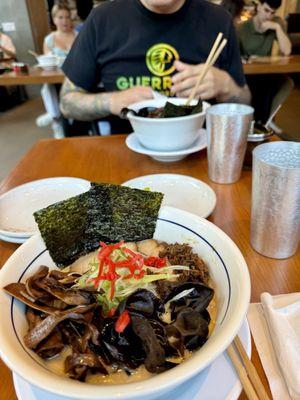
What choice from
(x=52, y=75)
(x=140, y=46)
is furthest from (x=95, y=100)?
(x=52, y=75)

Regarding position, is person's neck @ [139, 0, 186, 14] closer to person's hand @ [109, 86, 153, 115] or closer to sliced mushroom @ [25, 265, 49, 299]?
person's hand @ [109, 86, 153, 115]

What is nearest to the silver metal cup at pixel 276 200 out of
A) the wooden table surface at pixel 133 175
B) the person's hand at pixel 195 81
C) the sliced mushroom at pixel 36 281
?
the wooden table surface at pixel 133 175

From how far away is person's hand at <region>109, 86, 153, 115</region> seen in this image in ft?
4.60

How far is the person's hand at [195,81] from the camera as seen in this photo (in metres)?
1.38

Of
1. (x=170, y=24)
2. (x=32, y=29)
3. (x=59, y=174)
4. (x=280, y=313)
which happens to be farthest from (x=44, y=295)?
(x=32, y=29)

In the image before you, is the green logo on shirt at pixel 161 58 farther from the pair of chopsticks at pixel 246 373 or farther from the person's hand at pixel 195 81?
the pair of chopsticks at pixel 246 373

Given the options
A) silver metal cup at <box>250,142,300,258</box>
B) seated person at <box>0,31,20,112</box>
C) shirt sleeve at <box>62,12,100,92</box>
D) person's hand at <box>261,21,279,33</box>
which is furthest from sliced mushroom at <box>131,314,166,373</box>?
seated person at <box>0,31,20,112</box>

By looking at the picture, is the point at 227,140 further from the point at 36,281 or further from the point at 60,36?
the point at 60,36

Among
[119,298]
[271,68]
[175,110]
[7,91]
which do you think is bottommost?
[7,91]

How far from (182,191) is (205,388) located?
0.62 metres

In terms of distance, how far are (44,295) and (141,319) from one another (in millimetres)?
171

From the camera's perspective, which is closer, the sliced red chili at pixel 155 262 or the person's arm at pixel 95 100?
the sliced red chili at pixel 155 262

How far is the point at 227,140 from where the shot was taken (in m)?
0.99

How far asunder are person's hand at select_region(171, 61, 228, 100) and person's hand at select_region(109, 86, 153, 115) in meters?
0.12
